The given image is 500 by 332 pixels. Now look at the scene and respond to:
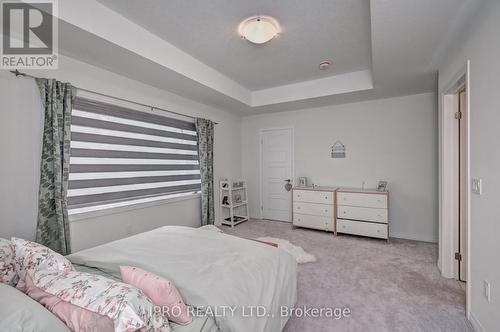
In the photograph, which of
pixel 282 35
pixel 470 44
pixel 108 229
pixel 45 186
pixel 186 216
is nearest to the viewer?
pixel 470 44

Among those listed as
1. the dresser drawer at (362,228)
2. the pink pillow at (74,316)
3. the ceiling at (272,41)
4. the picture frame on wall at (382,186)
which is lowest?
the dresser drawer at (362,228)

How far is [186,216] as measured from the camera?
378cm

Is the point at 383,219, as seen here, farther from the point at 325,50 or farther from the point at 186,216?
the point at 186,216

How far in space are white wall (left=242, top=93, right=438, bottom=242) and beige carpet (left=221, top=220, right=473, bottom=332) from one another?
1.81ft

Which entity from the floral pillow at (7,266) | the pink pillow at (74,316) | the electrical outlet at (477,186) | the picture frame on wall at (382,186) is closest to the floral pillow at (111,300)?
the pink pillow at (74,316)

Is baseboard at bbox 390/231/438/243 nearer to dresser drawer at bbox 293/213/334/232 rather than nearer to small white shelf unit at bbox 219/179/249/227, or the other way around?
dresser drawer at bbox 293/213/334/232

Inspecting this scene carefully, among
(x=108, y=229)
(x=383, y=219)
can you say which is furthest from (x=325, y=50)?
(x=108, y=229)

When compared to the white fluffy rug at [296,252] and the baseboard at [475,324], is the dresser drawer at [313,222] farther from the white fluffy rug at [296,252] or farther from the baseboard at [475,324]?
the baseboard at [475,324]

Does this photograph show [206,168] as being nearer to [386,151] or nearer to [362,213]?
[362,213]

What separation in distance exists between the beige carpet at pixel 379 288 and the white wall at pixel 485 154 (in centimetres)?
32

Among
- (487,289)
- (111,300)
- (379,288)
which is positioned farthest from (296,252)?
(111,300)

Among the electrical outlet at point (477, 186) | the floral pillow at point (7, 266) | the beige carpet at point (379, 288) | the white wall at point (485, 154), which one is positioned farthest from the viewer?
the beige carpet at point (379, 288)

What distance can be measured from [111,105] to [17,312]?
2519 mm

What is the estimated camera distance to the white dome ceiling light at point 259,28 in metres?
2.16
